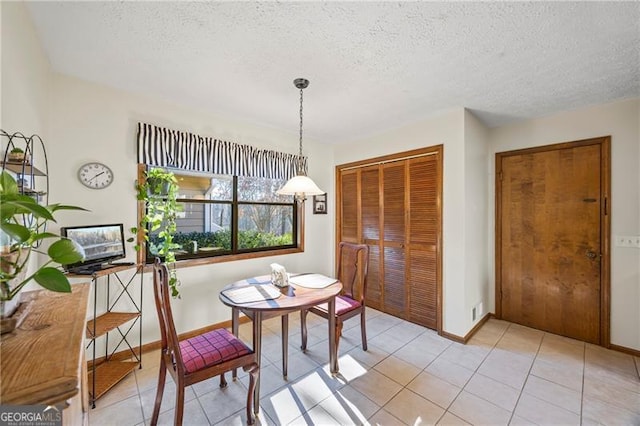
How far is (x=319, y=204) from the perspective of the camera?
403 centimetres

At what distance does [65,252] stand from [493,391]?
2705 millimetres

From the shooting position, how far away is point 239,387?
2051 millimetres

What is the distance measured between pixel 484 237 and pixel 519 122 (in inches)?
56.0

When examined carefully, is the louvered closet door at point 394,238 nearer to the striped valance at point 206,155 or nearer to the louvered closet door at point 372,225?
the louvered closet door at point 372,225

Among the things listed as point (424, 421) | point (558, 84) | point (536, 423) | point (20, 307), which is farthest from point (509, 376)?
point (20, 307)

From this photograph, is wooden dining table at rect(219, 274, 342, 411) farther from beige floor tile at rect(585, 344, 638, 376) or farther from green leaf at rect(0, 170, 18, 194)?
beige floor tile at rect(585, 344, 638, 376)

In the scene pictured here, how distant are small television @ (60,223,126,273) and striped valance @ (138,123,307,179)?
0.69 meters

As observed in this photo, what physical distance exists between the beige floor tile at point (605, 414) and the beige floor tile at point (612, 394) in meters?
0.06

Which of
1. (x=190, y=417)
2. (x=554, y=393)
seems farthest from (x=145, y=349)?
(x=554, y=393)

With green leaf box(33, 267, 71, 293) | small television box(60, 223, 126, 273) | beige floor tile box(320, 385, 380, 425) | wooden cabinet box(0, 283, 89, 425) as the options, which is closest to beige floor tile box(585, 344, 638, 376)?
beige floor tile box(320, 385, 380, 425)

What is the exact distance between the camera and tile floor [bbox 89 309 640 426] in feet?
5.74

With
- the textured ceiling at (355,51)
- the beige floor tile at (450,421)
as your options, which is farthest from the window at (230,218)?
the beige floor tile at (450,421)

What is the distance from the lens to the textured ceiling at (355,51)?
147 centimetres

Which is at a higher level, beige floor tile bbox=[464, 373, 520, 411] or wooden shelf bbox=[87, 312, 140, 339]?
wooden shelf bbox=[87, 312, 140, 339]
